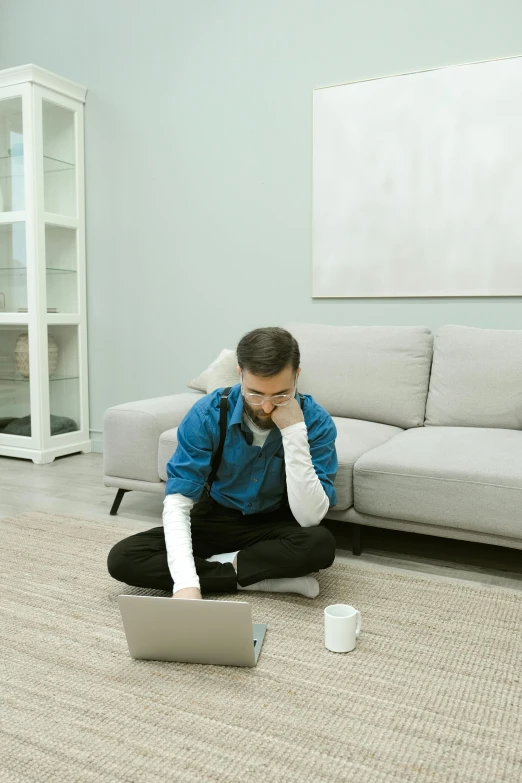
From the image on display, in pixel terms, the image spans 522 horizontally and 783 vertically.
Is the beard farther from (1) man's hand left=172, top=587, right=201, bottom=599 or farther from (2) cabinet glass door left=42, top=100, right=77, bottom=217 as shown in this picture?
(2) cabinet glass door left=42, top=100, right=77, bottom=217

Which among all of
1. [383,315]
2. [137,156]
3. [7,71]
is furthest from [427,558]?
[7,71]

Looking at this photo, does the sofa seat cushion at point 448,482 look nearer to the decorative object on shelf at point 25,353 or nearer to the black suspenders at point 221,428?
Result: the black suspenders at point 221,428

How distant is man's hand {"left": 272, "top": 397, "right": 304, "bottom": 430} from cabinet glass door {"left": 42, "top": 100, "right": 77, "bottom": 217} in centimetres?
264

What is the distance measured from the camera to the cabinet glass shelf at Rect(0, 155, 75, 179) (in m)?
3.84

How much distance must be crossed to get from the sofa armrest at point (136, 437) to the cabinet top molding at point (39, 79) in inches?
80.5

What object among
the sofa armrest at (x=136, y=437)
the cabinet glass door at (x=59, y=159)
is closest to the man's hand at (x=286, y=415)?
the sofa armrest at (x=136, y=437)

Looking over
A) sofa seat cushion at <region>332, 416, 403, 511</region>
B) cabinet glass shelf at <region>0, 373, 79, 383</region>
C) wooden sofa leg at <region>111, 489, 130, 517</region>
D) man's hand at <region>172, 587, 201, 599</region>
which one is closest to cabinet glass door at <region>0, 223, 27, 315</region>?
cabinet glass shelf at <region>0, 373, 79, 383</region>

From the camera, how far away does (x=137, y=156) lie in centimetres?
384

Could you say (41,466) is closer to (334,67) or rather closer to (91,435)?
(91,435)

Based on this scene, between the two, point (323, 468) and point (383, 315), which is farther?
point (383, 315)

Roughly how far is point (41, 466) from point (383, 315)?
201cm

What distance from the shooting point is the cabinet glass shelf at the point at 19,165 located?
3840mm

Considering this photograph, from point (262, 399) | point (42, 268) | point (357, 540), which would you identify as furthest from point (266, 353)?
point (42, 268)

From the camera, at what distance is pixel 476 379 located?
2658mm
